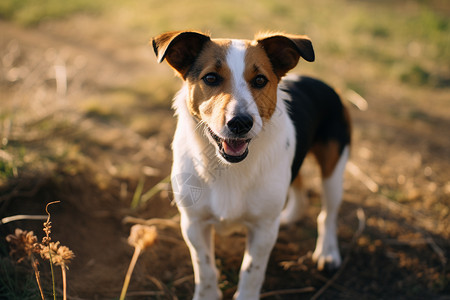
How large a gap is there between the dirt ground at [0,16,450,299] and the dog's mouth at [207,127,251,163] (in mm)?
1452

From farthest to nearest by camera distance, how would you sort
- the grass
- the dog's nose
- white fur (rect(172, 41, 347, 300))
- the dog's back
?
the grass → the dog's back → white fur (rect(172, 41, 347, 300)) → the dog's nose

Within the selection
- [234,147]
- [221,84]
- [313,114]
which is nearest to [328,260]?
[313,114]

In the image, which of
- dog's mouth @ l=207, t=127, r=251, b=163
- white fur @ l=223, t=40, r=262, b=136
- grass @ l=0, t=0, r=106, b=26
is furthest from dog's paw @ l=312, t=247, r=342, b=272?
grass @ l=0, t=0, r=106, b=26

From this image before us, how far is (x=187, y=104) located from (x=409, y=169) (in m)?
3.61

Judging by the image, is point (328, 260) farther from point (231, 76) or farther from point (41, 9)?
point (41, 9)

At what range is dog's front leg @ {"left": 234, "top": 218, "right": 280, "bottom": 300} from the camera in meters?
3.11

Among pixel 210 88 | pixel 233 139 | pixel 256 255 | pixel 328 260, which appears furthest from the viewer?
pixel 328 260

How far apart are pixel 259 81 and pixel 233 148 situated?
19.7 inches

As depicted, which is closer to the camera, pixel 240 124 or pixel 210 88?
pixel 240 124

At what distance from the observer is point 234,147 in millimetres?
2717

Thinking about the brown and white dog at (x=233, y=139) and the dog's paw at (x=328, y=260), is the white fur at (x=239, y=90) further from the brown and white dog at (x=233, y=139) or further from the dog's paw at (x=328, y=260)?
the dog's paw at (x=328, y=260)

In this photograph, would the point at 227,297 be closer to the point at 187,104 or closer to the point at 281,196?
the point at 281,196

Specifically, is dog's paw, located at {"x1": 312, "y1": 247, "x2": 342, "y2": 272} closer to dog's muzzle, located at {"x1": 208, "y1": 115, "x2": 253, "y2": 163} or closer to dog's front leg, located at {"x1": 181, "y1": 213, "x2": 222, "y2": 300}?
dog's front leg, located at {"x1": 181, "y1": 213, "x2": 222, "y2": 300}

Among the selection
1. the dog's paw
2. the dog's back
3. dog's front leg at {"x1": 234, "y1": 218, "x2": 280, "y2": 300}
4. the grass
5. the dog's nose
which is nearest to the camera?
the dog's nose
